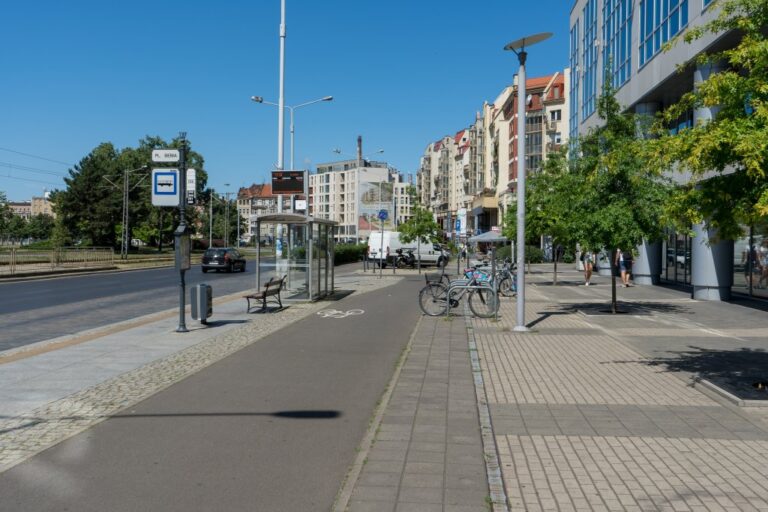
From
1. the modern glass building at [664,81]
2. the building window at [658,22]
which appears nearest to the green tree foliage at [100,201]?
the modern glass building at [664,81]

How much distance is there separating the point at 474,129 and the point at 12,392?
4129 inches

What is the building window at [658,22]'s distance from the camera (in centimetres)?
2309

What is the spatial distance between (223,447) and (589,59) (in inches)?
1497

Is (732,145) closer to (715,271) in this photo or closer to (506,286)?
(715,271)

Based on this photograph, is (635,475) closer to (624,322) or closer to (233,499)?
(233,499)

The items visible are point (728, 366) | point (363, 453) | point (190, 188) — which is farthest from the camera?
point (190, 188)

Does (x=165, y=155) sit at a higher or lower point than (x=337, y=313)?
higher

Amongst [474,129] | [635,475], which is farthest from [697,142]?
[474,129]

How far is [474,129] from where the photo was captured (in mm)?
109375

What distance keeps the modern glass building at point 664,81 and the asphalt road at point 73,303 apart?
42.2ft

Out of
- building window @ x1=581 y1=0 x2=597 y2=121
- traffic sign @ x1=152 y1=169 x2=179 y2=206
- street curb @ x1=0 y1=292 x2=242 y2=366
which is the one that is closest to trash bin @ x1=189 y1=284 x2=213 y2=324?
street curb @ x1=0 y1=292 x2=242 y2=366

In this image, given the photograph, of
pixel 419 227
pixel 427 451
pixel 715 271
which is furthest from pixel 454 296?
pixel 419 227

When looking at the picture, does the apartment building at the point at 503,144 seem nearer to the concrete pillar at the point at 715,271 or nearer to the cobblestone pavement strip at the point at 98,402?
the concrete pillar at the point at 715,271

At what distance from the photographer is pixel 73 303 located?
66.8ft
